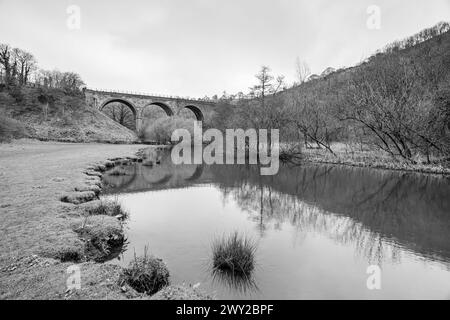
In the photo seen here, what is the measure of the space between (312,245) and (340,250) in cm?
66

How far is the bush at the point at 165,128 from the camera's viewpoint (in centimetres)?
5588

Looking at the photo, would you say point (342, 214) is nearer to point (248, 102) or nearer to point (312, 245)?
point (312, 245)

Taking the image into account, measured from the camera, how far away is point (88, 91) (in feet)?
220

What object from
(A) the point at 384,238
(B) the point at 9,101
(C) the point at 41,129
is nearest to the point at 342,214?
(A) the point at 384,238

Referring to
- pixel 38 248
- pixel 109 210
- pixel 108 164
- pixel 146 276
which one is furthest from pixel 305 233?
pixel 108 164

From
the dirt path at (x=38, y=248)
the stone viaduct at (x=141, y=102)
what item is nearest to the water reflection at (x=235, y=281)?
the dirt path at (x=38, y=248)

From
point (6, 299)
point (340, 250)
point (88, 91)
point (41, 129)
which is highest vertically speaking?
point (88, 91)

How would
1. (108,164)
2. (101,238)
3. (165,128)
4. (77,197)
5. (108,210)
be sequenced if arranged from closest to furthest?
(101,238), (108,210), (77,197), (108,164), (165,128)

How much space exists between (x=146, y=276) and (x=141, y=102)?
7305 centimetres

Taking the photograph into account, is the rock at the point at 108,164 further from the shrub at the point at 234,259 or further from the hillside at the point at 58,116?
the hillside at the point at 58,116

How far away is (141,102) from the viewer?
72562 mm

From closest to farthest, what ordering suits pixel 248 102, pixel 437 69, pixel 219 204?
pixel 219 204 → pixel 437 69 → pixel 248 102

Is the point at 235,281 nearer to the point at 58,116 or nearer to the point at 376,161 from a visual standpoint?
the point at 376,161

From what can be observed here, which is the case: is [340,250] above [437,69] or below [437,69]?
below
